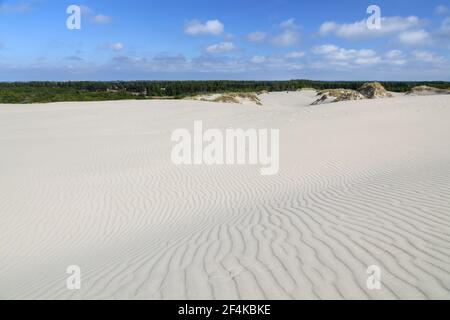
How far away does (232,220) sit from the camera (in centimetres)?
654

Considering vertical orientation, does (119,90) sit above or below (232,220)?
above

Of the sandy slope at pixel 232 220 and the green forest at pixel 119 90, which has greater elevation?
the green forest at pixel 119 90

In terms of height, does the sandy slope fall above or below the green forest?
below

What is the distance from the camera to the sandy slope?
3789 mm

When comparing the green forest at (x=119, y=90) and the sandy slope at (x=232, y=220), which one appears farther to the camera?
the green forest at (x=119, y=90)

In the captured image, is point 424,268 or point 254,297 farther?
point 424,268

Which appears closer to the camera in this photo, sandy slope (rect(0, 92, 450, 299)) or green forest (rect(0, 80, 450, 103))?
sandy slope (rect(0, 92, 450, 299))

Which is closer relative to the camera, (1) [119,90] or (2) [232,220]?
(2) [232,220]

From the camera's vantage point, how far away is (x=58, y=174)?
11586 mm

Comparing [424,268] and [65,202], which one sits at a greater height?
[424,268]

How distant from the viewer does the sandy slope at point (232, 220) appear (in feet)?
12.4
